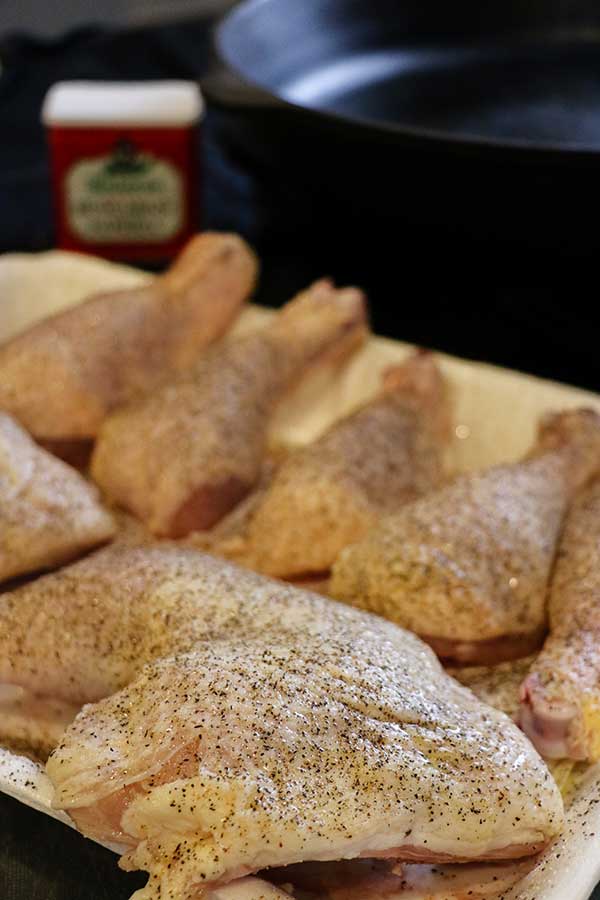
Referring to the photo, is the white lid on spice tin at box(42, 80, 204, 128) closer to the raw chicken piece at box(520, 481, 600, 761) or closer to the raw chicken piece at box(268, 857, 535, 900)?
the raw chicken piece at box(520, 481, 600, 761)

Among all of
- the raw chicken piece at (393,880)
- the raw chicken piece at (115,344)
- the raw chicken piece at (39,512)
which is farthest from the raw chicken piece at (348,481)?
the raw chicken piece at (393,880)

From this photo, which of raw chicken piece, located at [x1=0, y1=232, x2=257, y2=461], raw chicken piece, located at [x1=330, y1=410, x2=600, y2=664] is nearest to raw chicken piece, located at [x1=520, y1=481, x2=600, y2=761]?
raw chicken piece, located at [x1=330, y1=410, x2=600, y2=664]

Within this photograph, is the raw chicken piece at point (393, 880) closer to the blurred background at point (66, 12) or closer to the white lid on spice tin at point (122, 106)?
the white lid on spice tin at point (122, 106)

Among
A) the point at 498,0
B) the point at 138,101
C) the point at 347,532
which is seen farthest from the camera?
the point at 498,0

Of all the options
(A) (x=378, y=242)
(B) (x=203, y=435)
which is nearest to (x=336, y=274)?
(A) (x=378, y=242)

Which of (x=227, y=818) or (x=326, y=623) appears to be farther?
(x=326, y=623)

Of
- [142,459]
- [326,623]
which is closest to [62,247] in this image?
[142,459]

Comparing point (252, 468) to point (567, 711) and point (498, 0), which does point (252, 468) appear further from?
point (498, 0)
